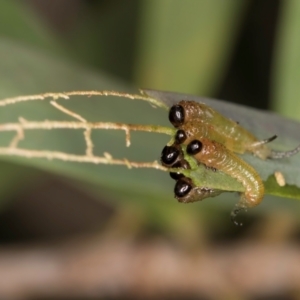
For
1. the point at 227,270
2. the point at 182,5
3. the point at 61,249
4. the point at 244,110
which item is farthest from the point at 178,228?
the point at 244,110

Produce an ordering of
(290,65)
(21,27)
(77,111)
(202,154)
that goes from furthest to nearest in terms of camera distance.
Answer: (21,27) → (290,65) → (77,111) → (202,154)

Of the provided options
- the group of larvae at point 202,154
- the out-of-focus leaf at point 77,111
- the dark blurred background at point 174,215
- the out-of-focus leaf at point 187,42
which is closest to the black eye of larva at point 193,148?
the group of larvae at point 202,154

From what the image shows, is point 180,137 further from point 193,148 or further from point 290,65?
point 290,65

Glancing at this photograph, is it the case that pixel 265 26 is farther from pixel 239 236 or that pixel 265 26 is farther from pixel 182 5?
pixel 239 236

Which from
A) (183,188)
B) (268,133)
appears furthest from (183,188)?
(268,133)

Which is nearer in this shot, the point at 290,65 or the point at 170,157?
the point at 170,157

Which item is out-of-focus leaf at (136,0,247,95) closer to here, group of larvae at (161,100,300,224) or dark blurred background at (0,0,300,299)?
dark blurred background at (0,0,300,299)
